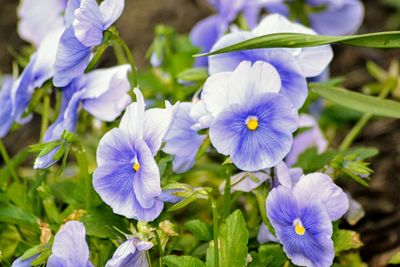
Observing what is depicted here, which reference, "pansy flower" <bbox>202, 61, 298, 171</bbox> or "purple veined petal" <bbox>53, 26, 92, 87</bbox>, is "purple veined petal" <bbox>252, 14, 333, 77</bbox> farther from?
"purple veined petal" <bbox>53, 26, 92, 87</bbox>

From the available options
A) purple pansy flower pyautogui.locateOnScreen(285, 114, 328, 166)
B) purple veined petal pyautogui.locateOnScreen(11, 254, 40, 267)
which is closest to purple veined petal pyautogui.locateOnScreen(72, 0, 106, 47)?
purple veined petal pyautogui.locateOnScreen(11, 254, 40, 267)

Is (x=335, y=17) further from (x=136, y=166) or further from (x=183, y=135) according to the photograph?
(x=136, y=166)

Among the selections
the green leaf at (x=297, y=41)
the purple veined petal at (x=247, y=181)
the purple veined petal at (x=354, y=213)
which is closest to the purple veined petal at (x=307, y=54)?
the green leaf at (x=297, y=41)

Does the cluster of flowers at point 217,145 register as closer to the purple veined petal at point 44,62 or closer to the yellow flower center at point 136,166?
the yellow flower center at point 136,166

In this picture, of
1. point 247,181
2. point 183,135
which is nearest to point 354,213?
point 247,181

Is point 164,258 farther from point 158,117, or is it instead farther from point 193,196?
point 158,117

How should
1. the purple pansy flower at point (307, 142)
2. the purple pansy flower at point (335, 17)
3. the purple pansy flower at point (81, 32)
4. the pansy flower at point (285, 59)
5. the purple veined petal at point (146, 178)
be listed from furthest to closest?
the purple pansy flower at point (335, 17) < the purple pansy flower at point (307, 142) < the pansy flower at point (285, 59) < the purple pansy flower at point (81, 32) < the purple veined petal at point (146, 178)
